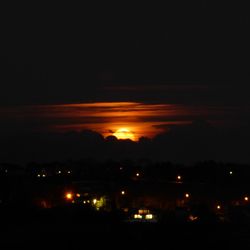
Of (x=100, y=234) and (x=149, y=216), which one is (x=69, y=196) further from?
(x=100, y=234)

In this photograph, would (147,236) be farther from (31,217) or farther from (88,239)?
(31,217)

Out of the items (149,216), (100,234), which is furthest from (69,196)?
(100,234)

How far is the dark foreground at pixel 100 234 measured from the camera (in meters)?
22.6

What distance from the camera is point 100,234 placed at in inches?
997

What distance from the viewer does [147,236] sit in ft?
83.6

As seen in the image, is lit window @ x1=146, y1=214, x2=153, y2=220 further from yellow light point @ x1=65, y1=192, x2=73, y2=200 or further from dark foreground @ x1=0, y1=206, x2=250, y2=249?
yellow light point @ x1=65, y1=192, x2=73, y2=200

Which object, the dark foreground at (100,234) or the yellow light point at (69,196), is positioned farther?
the yellow light point at (69,196)

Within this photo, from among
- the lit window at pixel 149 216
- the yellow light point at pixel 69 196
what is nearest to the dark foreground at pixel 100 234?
the lit window at pixel 149 216

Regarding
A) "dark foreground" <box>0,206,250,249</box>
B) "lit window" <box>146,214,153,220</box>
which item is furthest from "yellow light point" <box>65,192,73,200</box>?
"dark foreground" <box>0,206,250,249</box>

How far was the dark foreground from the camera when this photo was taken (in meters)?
22.6

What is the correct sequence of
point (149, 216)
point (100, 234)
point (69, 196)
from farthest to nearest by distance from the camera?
point (69, 196)
point (149, 216)
point (100, 234)

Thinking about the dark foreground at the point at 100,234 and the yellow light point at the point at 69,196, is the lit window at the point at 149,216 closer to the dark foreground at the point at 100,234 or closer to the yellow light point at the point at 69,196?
the dark foreground at the point at 100,234

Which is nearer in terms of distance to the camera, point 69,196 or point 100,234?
point 100,234

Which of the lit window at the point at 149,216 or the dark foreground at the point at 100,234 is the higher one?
the lit window at the point at 149,216
